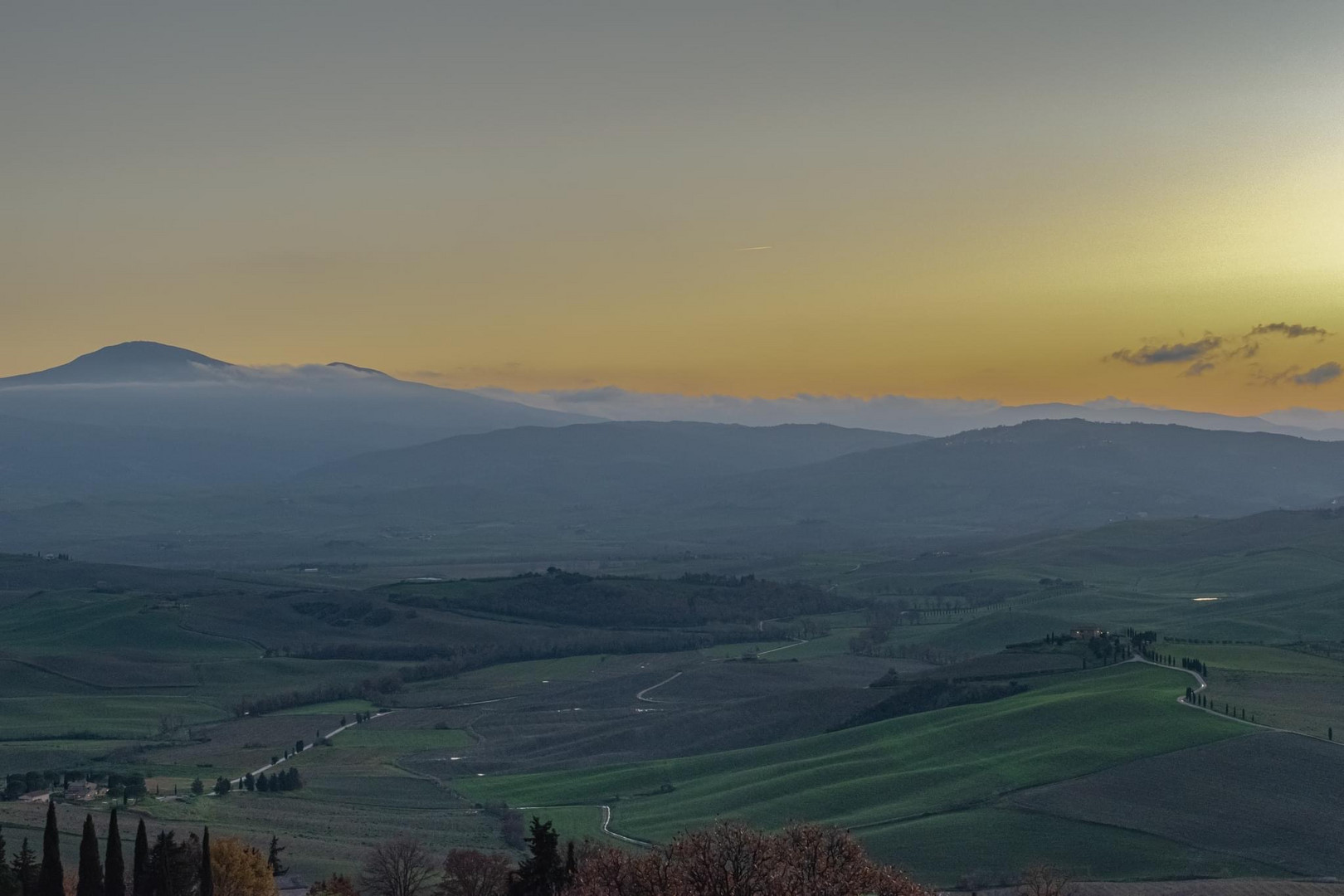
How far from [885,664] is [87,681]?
93.8 meters

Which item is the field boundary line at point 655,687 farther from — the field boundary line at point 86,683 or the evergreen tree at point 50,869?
the evergreen tree at point 50,869

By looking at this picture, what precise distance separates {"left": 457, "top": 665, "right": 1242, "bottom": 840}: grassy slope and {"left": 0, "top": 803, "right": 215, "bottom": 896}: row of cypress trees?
35.6 meters

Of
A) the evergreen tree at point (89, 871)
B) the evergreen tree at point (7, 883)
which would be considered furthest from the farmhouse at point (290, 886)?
the evergreen tree at point (89, 871)

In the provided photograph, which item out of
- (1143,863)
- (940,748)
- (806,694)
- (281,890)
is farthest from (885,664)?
(281,890)

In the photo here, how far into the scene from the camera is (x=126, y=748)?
14338cm

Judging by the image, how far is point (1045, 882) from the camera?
6962 cm

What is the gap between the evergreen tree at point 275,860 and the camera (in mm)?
84875

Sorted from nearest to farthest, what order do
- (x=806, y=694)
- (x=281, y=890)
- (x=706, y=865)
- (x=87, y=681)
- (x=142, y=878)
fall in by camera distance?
(x=706, y=865), (x=142, y=878), (x=281, y=890), (x=806, y=694), (x=87, y=681)

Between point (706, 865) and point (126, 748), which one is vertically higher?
point (706, 865)

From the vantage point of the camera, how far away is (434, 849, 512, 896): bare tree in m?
79.2

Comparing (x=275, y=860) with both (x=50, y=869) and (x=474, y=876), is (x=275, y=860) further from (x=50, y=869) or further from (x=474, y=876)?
(x=50, y=869)

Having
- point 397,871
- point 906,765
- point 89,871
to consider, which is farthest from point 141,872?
point 906,765

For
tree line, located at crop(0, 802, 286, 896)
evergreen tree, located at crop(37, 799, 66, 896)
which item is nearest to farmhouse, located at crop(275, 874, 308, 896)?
tree line, located at crop(0, 802, 286, 896)

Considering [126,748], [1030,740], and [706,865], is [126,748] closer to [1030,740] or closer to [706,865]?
[1030,740]
